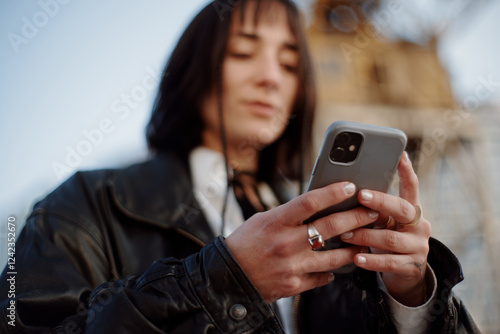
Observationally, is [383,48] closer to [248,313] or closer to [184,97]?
[184,97]

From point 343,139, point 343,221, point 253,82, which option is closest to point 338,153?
point 343,139

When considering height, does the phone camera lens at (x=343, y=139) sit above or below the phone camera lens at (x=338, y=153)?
above

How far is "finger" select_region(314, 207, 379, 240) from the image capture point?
2.06 feet

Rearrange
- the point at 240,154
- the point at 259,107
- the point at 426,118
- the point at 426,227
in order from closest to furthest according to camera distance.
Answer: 1. the point at 426,227
2. the point at 259,107
3. the point at 240,154
4. the point at 426,118

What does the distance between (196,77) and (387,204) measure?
0.88 meters

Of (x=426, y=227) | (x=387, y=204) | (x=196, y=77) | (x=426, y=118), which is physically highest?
(x=196, y=77)

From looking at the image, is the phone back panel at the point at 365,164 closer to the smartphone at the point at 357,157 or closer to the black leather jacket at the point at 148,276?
the smartphone at the point at 357,157

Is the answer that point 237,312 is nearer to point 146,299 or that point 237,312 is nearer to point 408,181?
point 146,299

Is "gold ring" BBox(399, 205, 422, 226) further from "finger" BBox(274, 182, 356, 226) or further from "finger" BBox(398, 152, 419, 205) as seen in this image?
"finger" BBox(274, 182, 356, 226)

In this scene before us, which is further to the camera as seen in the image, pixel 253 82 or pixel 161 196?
pixel 253 82

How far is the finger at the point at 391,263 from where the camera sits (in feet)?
2.15

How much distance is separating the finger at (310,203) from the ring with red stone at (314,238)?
2cm

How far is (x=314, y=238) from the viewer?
615 mm

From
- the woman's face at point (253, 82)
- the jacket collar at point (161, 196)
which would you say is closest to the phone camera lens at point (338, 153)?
the jacket collar at point (161, 196)
